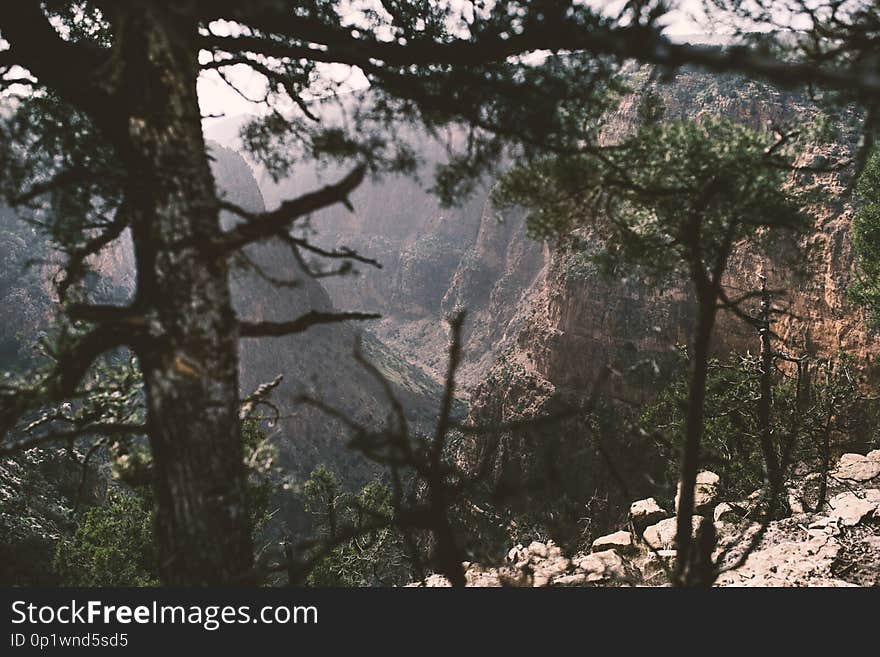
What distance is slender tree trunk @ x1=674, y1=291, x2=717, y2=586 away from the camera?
2.63m

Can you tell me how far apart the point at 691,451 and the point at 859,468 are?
405 inches

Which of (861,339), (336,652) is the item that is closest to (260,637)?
(336,652)

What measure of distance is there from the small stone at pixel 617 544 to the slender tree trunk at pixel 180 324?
25.5ft

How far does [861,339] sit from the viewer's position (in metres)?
22.0

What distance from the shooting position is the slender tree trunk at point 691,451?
2629 mm

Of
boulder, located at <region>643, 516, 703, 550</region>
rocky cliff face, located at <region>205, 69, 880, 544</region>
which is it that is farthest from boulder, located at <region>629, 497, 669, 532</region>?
rocky cliff face, located at <region>205, 69, 880, 544</region>

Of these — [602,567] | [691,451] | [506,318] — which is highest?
[506,318]

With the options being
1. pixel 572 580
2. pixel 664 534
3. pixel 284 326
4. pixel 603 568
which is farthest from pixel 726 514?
pixel 284 326

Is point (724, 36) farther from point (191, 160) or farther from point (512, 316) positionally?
point (512, 316)

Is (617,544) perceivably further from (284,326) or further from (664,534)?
(284,326)

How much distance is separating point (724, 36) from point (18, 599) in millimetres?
5650

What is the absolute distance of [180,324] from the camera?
7.76 feet

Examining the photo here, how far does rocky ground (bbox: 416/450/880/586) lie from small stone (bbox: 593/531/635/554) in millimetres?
16

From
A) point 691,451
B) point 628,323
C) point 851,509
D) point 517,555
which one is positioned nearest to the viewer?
point 691,451
